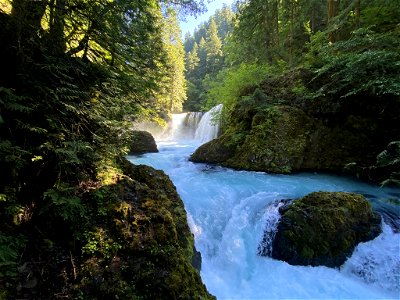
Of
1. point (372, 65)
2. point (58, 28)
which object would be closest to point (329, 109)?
point (372, 65)

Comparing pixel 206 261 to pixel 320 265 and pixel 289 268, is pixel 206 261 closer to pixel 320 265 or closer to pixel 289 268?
pixel 289 268

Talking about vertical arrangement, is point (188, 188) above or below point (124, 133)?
below

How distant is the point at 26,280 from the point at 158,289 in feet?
4.76

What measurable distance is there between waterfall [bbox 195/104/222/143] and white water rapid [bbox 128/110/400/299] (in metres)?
7.04

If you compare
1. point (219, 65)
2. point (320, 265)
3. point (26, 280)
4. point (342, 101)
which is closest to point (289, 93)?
point (342, 101)

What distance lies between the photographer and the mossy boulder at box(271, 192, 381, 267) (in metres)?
5.66

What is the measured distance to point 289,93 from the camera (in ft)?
38.7

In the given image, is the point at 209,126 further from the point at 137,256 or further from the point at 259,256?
the point at 137,256

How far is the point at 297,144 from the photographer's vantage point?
10.5 meters

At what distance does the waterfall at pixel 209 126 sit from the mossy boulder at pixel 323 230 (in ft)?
29.2

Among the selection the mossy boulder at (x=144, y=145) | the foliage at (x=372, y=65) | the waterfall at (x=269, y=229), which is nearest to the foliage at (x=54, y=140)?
the waterfall at (x=269, y=229)

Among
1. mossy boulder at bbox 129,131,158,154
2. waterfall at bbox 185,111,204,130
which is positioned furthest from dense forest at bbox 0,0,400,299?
waterfall at bbox 185,111,204,130

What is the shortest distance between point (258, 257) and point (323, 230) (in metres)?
1.53

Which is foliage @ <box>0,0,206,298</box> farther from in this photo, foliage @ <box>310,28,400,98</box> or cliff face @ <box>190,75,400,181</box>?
foliage @ <box>310,28,400,98</box>
